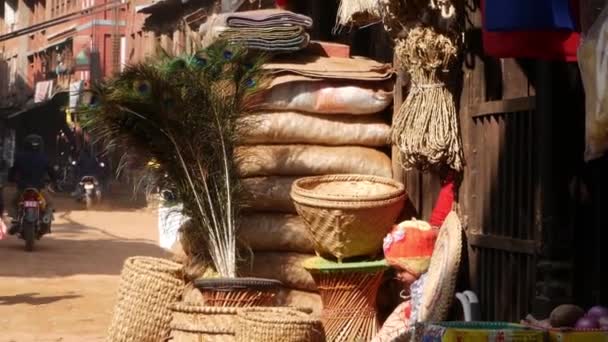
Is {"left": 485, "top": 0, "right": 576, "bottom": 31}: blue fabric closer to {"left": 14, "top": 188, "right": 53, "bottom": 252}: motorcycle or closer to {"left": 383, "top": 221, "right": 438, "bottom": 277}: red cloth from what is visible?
{"left": 383, "top": 221, "right": 438, "bottom": 277}: red cloth

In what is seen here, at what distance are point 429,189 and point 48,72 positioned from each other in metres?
49.6

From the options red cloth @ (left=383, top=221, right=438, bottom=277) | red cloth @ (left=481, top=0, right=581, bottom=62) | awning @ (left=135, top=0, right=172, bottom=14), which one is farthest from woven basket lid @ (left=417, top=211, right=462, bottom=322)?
awning @ (left=135, top=0, right=172, bottom=14)

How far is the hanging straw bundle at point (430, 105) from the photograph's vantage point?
8.02 m

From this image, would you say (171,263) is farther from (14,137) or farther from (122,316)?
(14,137)

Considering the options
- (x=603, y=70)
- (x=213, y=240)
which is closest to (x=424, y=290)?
(x=213, y=240)

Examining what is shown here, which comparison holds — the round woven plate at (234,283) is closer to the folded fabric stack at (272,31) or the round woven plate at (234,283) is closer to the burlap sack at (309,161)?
the burlap sack at (309,161)

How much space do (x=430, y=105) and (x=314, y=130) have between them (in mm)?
1424

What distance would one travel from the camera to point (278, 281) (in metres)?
8.98

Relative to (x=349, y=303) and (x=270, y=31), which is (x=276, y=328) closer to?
(x=349, y=303)

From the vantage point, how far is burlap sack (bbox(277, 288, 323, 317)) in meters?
9.27

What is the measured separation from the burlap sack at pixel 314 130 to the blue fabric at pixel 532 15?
3841 mm

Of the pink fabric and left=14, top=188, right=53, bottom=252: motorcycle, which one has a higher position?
the pink fabric

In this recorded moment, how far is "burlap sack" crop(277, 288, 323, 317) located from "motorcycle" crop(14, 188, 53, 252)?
440 inches

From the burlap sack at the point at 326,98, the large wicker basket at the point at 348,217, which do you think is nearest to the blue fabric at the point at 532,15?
the large wicker basket at the point at 348,217
